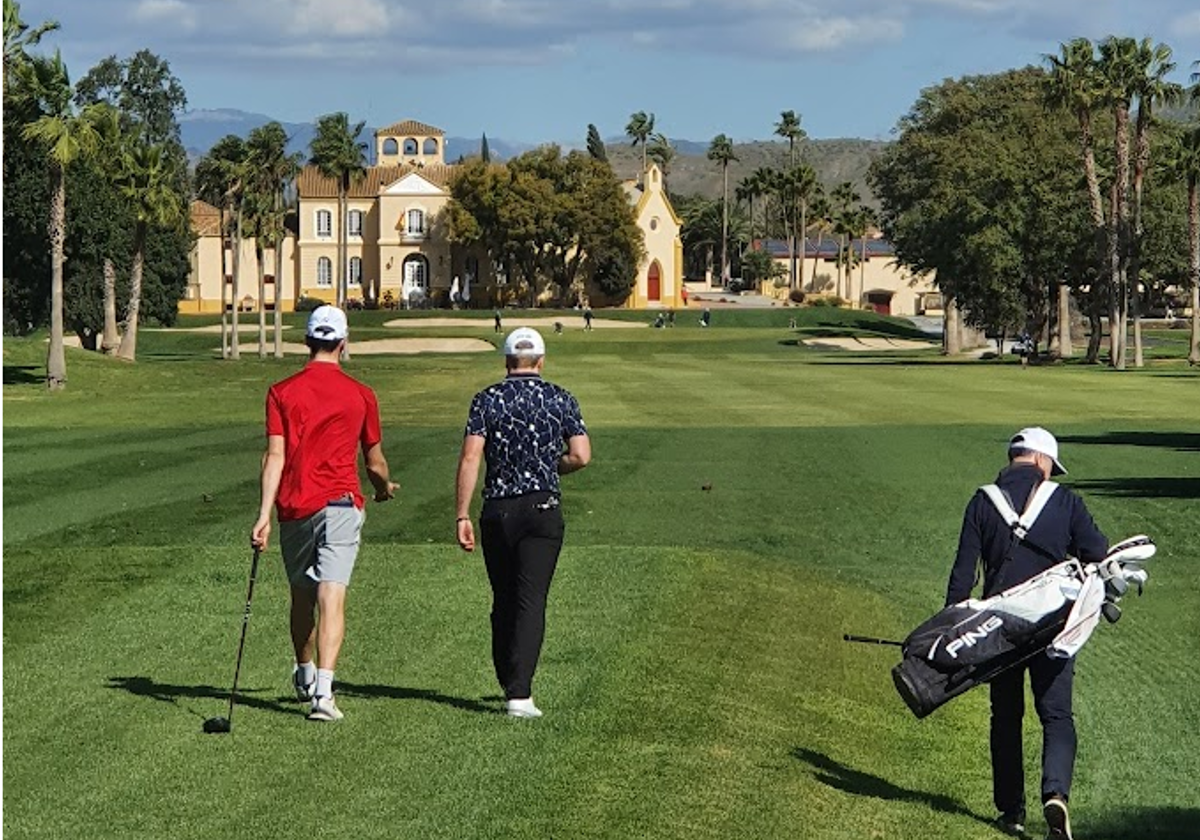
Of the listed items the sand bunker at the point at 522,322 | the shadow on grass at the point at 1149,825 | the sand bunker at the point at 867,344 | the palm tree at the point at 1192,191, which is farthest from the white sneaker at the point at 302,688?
the sand bunker at the point at 522,322

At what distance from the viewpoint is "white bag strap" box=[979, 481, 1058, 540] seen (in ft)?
32.5

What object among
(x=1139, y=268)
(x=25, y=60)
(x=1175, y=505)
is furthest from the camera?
(x=1139, y=268)

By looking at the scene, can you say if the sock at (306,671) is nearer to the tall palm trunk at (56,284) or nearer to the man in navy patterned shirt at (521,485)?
the man in navy patterned shirt at (521,485)

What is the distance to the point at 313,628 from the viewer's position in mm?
11508

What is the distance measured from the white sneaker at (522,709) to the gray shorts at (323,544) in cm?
110

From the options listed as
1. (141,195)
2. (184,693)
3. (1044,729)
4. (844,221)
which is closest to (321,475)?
(184,693)

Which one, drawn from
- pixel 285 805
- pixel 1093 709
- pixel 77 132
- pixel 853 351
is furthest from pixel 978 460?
pixel 853 351

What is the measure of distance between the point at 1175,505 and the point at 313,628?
679 inches

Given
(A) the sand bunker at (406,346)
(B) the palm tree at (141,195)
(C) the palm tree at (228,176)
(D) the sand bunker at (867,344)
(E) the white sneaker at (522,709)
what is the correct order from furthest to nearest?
(D) the sand bunker at (867,344)
(A) the sand bunker at (406,346)
(C) the palm tree at (228,176)
(B) the palm tree at (141,195)
(E) the white sneaker at (522,709)

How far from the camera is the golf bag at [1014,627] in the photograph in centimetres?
972

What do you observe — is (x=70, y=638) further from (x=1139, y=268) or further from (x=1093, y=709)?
(x=1139, y=268)

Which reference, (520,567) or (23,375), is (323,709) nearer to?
(520,567)

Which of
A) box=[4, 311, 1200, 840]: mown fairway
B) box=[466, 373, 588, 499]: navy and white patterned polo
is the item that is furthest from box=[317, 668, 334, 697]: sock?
box=[466, 373, 588, 499]: navy and white patterned polo

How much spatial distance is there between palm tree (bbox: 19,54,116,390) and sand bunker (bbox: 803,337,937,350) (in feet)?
178
